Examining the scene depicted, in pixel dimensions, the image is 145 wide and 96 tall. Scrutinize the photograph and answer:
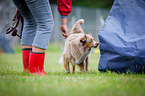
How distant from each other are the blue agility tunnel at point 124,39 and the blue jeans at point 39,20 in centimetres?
79

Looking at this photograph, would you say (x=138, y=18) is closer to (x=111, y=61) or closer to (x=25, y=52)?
(x=111, y=61)

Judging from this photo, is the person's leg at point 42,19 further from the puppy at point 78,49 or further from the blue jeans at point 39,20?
the puppy at point 78,49

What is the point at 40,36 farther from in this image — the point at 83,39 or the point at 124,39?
the point at 124,39

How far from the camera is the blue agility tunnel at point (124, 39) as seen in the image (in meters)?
1.92

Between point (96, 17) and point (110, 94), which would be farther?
point (96, 17)

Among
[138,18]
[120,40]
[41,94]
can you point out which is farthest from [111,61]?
[41,94]

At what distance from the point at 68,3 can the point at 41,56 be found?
740 millimetres

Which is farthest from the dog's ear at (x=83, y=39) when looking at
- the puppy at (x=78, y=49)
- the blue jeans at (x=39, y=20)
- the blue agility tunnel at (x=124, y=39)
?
the blue jeans at (x=39, y=20)

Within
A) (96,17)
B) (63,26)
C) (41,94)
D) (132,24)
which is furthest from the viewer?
(96,17)

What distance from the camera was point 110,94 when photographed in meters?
0.95

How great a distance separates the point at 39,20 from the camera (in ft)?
5.76

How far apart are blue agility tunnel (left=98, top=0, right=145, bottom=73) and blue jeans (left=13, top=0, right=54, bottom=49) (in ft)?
2.59

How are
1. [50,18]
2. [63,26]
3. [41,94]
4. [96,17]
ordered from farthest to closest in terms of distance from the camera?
[96,17], [63,26], [50,18], [41,94]

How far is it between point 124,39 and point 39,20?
1.13 meters
